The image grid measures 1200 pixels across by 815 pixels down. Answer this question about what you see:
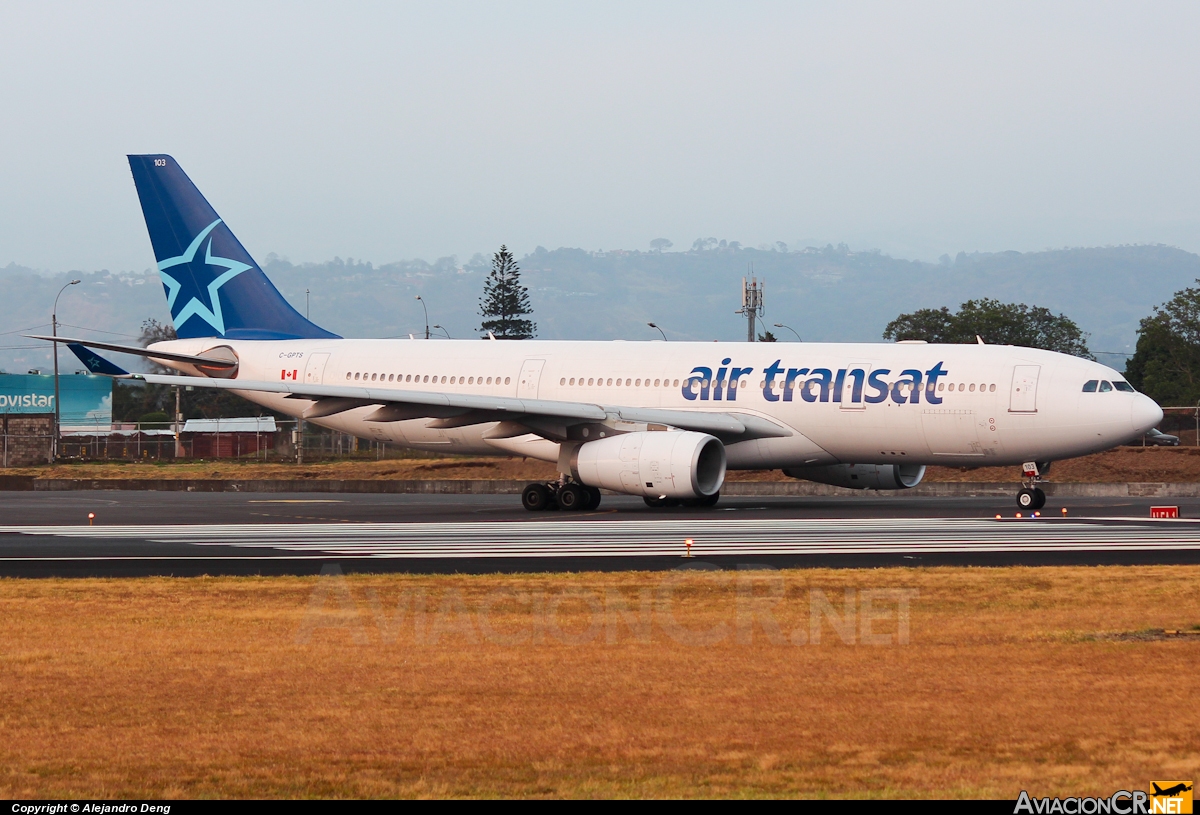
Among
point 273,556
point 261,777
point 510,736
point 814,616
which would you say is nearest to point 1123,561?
point 814,616

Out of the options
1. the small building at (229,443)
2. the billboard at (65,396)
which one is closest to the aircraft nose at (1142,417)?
the small building at (229,443)

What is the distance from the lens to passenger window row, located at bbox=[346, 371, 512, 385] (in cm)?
3105

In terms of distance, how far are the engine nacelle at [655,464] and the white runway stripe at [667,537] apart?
55.9 inches

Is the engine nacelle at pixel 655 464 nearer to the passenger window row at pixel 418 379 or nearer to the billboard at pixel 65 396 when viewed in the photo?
the passenger window row at pixel 418 379

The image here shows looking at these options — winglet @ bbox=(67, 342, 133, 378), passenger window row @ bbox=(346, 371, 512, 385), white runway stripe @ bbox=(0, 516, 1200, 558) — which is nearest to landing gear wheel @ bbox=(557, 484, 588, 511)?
white runway stripe @ bbox=(0, 516, 1200, 558)

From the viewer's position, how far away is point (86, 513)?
91.0 ft

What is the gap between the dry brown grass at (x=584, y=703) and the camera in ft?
20.9

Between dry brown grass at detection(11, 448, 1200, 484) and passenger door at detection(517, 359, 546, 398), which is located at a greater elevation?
passenger door at detection(517, 359, 546, 398)

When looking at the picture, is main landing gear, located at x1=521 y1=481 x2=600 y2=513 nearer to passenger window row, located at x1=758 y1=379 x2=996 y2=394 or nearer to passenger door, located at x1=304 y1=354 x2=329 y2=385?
passenger window row, located at x1=758 y1=379 x2=996 y2=394

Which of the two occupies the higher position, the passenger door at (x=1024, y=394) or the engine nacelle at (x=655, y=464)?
the passenger door at (x=1024, y=394)

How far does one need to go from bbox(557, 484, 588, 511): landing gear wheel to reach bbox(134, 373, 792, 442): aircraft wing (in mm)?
1017

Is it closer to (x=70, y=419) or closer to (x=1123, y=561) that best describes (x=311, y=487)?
(x=1123, y=561)

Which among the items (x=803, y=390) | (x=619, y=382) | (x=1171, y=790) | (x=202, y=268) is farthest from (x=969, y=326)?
(x=1171, y=790)

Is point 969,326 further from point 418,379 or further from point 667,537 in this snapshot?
point 667,537
